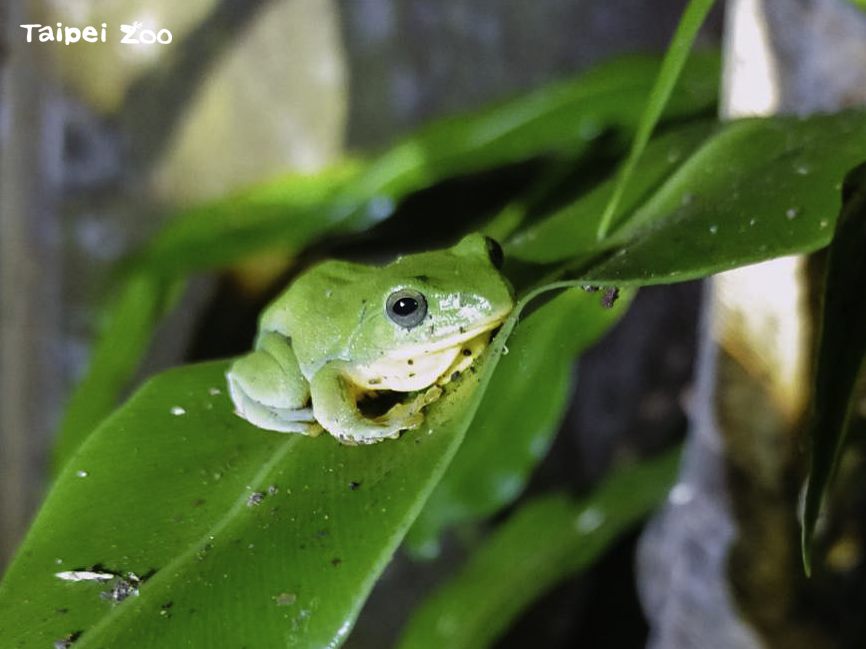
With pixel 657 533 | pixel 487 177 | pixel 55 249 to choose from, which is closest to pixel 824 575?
pixel 657 533

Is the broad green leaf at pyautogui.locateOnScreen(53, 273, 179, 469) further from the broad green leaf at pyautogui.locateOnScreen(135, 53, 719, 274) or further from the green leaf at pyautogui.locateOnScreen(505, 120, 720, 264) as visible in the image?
the green leaf at pyautogui.locateOnScreen(505, 120, 720, 264)

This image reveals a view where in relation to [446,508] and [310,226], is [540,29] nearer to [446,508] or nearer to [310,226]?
[310,226]

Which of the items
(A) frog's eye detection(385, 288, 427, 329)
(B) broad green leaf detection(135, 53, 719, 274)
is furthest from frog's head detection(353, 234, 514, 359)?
(B) broad green leaf detection(135, 53, 719, 274)

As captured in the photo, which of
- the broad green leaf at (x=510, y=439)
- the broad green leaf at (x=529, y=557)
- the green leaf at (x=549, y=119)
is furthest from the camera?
the broad green leaf at (x=529, y=557)

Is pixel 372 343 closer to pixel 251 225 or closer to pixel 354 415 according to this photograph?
pixel 354 415

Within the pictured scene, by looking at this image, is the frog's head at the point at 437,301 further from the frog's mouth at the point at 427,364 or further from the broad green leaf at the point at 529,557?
the broad green leaf at the point at 529,557

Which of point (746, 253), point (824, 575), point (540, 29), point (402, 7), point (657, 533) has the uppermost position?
point (402, 7)

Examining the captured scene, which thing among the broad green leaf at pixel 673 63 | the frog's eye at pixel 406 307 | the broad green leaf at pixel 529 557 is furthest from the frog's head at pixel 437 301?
the broad green leaf at pixel 529 557
